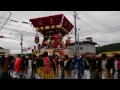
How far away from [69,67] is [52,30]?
1399 centimetres

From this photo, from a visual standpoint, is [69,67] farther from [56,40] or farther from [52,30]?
[52,30]

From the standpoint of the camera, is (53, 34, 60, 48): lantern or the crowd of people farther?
(53, 34, 60, 48): lantern

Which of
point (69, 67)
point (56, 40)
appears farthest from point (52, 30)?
point (69, 67)

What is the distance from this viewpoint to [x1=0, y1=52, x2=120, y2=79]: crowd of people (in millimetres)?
8875

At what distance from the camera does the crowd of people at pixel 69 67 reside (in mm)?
8875

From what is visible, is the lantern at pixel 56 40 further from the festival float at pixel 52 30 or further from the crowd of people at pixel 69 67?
the crowd of people at pixel 69 67

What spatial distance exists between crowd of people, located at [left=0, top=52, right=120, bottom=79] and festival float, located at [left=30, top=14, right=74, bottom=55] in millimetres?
11355

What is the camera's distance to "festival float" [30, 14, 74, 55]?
2333cm

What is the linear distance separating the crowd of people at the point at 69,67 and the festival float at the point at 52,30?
1136cm

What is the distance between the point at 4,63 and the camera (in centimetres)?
1119

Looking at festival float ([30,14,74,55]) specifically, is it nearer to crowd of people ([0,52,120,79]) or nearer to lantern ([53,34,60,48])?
lantern ([53,34,60,48])

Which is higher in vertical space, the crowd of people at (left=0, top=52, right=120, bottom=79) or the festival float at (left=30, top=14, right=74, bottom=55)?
the festival float at (left=30, top=14, right=74, bottom=55)

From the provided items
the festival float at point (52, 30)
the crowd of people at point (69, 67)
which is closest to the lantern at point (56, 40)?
the festival float at point (52, 30)

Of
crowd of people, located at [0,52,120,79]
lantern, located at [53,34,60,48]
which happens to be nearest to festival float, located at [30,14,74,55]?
lantern, located at [53,34,60,48]
